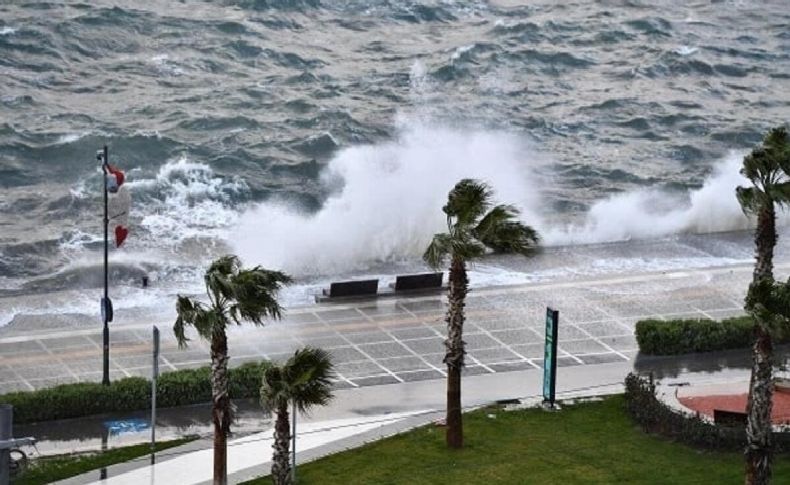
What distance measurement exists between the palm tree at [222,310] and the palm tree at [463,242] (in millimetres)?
4038

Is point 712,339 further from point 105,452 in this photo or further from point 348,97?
point 348,97

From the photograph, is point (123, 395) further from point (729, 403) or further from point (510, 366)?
point (729, 403)

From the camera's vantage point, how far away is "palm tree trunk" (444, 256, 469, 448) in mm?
34125

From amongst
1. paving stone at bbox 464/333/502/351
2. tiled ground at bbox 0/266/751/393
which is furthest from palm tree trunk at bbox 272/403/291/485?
paving stone at bbox 464/333/502/351

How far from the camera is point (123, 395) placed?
3762 cm

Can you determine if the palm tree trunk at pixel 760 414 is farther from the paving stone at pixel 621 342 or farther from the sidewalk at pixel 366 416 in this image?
the paving stone at pixel 621 342

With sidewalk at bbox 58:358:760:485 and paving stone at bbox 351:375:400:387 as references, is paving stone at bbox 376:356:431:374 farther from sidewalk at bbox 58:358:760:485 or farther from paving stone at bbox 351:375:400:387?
sidewalk at bbox 58:358:760:485

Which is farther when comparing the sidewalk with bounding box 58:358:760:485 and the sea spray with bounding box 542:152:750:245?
the sea spray with bounding box 542:152:750:245

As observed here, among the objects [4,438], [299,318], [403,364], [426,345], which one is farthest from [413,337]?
[4,438]

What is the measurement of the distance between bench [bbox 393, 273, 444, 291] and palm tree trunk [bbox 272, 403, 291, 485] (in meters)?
17.6

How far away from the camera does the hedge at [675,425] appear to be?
34250 mm

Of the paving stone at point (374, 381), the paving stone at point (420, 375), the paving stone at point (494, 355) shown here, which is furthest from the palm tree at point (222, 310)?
the paving stone at point (494, 355)

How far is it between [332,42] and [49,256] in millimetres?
39643

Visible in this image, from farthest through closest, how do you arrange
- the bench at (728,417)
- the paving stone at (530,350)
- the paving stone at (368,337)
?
the paving stone at (368,337), the paving stone at (530,350), the bench at (728,417)
